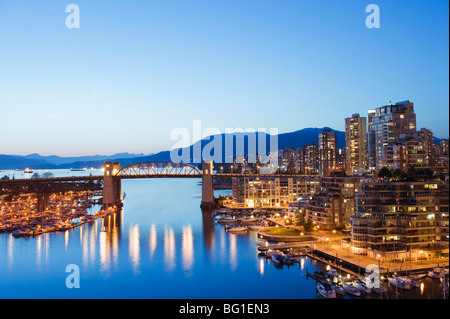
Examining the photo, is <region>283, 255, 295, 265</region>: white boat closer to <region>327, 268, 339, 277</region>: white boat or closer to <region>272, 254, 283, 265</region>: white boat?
<region>272, 254, 283, 265</region>: white boat

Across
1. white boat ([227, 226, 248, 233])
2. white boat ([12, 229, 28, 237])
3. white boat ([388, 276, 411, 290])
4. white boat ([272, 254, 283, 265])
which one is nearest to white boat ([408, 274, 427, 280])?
white boat ([388, 276, 411, 290])

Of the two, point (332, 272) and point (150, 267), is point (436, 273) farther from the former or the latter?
point (150, 267)

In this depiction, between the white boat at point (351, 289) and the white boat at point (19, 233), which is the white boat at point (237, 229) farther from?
the white boat at point (19, 233)

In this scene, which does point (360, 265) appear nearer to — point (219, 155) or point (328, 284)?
point (328, 284)

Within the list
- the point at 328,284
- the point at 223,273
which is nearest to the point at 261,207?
the point at 223,273

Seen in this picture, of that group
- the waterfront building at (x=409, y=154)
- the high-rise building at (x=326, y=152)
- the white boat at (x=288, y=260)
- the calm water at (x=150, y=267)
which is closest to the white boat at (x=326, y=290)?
the calm water at (x=150, y=267)
